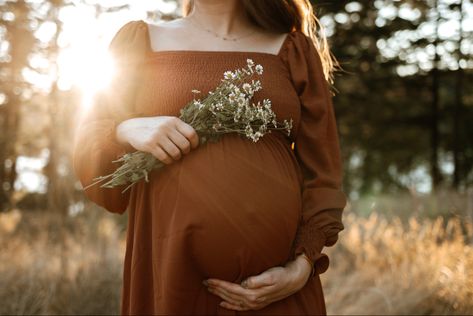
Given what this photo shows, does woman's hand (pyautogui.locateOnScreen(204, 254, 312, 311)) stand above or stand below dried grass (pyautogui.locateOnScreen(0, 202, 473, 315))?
above

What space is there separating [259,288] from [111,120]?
79 cm

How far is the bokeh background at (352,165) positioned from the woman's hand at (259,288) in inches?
33.5

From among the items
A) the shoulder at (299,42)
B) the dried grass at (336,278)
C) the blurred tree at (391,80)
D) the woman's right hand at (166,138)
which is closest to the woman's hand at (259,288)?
the woman's right hand at (166,138)

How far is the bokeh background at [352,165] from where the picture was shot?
13.1 feet

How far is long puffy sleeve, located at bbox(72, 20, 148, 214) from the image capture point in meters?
1.76

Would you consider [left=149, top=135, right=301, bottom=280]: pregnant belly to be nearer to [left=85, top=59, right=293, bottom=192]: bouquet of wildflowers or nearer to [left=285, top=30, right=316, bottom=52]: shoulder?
[left=85, top=59, right=293, bottom=192]: bouquet of wildflowers

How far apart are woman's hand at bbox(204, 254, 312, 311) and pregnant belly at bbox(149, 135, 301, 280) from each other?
0.03 meters

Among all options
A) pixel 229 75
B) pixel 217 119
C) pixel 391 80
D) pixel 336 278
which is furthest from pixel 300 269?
pixel 391 80

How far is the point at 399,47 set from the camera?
14492mm

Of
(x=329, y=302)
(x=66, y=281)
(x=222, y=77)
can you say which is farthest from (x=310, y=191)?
(x=66, y=281)

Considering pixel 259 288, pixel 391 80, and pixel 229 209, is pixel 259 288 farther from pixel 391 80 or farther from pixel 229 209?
pixel 391 80

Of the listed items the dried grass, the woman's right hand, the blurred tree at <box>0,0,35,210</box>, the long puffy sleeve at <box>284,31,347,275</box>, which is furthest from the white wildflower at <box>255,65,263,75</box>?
the blurred tree at <box>0,0,35,210</box>

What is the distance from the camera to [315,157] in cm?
193

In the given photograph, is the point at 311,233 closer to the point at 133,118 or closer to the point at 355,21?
the point at 133,118
